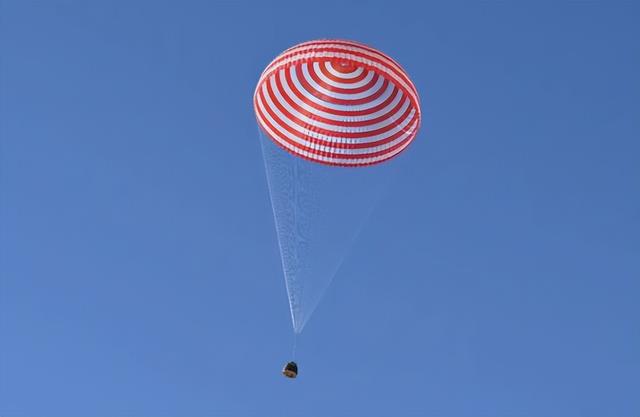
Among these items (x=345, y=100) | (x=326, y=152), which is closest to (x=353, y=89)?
(x=345, y=100)

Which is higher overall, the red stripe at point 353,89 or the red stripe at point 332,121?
the red stripe at point 353,89

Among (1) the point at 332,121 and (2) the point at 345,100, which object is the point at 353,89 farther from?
(1) the point at 332,121

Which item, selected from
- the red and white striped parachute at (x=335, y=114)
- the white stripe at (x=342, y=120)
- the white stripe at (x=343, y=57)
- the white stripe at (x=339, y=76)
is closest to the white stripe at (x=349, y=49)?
the white stripe at (x=343, y=57)

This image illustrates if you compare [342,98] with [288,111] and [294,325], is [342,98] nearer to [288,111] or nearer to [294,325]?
[288,111]

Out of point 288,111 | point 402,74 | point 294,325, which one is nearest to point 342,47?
point 402,74

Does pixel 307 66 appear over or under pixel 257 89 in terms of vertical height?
over

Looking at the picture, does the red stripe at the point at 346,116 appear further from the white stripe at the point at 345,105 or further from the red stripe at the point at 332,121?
the white stripe at the point at 345,105

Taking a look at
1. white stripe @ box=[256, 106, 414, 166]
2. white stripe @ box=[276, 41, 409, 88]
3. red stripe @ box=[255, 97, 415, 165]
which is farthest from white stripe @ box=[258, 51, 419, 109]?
white stripe @ box=[256, 106, 414, 166]

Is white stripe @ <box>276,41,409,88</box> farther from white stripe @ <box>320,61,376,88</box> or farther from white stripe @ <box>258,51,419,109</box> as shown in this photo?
white stripe @ <box>320,61,376,88</box>
